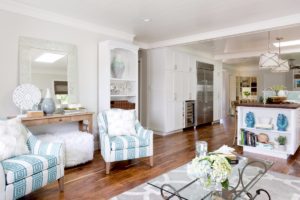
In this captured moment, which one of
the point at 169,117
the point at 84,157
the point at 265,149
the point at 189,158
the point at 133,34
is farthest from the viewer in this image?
the point at 169,117

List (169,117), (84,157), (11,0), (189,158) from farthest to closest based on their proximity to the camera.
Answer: (169,117)
(189,158)
(84,157)
(11,0)

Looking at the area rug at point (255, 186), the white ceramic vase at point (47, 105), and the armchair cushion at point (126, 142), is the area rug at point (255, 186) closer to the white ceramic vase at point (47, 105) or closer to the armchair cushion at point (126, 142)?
the armchair cushion at point (126, 142)

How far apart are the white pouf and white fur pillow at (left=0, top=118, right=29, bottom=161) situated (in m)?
0.68

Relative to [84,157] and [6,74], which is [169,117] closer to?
[84,157]

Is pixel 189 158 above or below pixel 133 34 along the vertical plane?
below

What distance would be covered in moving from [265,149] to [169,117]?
2.34 meters

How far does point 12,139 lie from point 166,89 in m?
3.79

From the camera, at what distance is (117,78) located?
4336 mm

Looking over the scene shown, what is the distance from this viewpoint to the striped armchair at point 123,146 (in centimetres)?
297

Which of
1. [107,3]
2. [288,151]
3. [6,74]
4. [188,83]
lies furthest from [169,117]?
[6,74]

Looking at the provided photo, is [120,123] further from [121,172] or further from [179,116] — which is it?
[179,116]

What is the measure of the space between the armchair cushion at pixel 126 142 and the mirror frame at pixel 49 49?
1245 millimetres

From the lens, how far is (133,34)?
468 centimetres

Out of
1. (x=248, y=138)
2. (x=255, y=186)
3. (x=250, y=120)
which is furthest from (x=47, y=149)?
(x=250, y=120)
